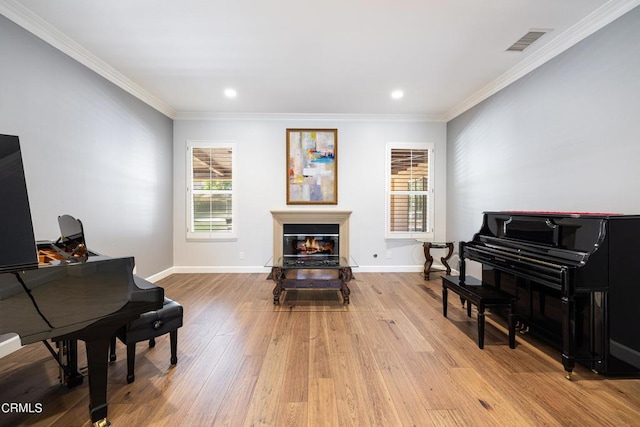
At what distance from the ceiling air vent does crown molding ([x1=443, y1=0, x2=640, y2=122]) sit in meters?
0.19

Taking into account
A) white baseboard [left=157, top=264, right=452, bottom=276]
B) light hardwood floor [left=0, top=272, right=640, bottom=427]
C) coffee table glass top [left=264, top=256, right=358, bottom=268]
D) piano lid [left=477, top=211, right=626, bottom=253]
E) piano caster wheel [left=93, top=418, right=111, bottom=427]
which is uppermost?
piano lid [left=477, top=211, right=626, bottom=253]

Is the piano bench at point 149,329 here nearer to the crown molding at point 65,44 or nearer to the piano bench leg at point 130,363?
the piano bench leg at point 130,363

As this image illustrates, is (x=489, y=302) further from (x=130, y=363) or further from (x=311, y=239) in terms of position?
(x=311, y=239)

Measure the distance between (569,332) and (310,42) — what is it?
10.6 feet

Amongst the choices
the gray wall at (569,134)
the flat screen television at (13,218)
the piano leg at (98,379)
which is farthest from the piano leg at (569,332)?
A: the flat screen television at (13,218)

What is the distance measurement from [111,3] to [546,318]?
14.6 feet

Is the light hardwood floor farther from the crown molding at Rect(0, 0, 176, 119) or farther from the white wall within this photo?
the crown molding at Rect(0, 0, 176, 119)

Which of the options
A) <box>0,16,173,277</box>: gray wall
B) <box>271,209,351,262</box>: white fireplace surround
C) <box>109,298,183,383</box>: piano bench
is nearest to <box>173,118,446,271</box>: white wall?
<box>271,209,351,262</box>: white fireplace surround

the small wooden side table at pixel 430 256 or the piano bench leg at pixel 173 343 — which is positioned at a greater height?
the small wooden side table at pixel 430 256

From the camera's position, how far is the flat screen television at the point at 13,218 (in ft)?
4.01

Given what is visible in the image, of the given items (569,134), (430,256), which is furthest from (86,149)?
(569,134)

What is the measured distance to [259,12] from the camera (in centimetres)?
228

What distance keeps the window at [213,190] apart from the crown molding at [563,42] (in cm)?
406

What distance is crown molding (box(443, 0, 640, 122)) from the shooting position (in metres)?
2.17
